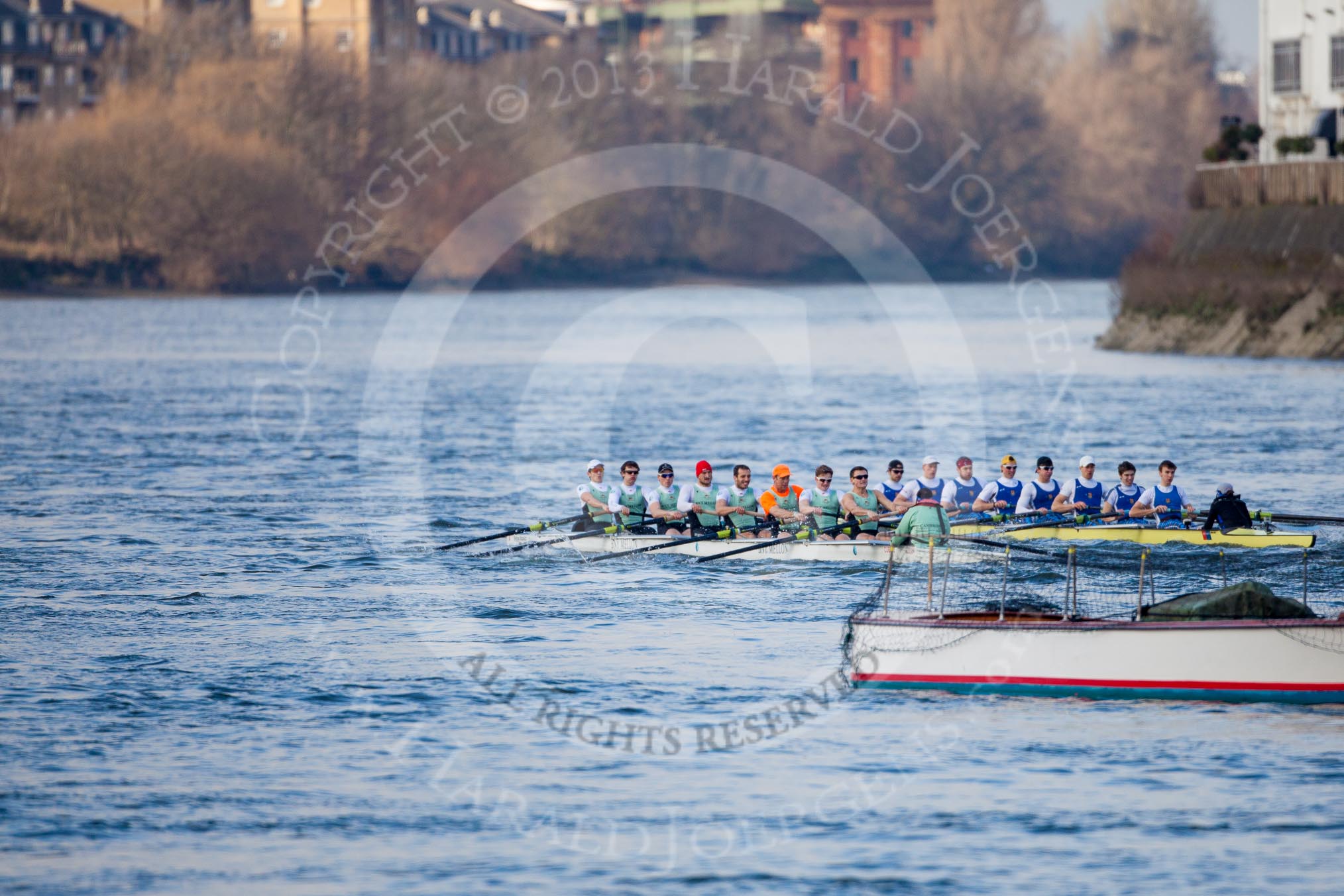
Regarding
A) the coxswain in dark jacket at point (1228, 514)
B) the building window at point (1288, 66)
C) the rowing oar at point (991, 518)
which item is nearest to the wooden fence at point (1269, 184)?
the building window at point (1288, 66)

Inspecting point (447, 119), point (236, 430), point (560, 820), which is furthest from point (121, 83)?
point (560, 820)

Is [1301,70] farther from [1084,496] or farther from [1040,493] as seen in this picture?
[1040,493]

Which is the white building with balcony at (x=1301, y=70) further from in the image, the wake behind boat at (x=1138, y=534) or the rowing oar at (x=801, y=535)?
the rowing oar at (x=801, y=535)

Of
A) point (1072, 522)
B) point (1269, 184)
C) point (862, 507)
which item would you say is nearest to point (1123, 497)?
point (1072, 522)

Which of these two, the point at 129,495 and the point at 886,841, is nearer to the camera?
Result: the point at 886,841

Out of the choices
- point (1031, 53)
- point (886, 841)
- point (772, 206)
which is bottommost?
point (886, 841)

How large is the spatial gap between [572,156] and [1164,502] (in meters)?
92.6

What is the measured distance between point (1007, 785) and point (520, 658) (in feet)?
24.0

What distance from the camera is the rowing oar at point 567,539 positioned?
30.0 meters

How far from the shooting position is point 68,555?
31688 millimetres

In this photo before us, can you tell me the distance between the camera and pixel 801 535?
28516mm

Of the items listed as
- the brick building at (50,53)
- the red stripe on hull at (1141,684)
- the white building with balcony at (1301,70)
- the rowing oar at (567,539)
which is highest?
the brick building at (50,53)

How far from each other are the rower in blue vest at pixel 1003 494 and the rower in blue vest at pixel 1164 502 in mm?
1826

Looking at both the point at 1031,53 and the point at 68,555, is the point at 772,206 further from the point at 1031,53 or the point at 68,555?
the point at 68,555
